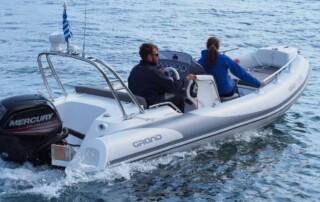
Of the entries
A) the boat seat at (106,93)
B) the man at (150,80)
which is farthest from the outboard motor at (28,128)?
the man at (150,80)

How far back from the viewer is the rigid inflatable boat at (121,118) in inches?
243

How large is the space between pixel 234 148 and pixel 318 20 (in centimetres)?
1105

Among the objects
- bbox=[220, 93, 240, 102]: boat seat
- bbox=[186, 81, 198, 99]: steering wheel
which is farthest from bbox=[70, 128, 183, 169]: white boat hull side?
bbox=[220, 93, 240, 102]: boat seat

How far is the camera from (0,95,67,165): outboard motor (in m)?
6.05

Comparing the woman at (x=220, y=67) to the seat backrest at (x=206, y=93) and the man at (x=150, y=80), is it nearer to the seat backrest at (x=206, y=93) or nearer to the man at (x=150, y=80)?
the seat backrest at (x=206, y=93)

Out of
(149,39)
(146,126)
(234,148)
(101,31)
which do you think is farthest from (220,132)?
(101,31)

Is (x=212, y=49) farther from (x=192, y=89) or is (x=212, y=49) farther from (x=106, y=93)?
(x=106, y=93)

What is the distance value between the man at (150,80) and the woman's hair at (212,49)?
30.9 inches

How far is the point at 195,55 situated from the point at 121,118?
743 centimetres

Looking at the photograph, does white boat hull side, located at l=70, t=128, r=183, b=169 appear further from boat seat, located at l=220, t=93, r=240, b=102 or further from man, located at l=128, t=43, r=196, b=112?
boat seat, located at l=220, t=93, r=240, b=102

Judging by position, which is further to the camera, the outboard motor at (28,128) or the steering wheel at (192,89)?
the steering wheel at (192,89)

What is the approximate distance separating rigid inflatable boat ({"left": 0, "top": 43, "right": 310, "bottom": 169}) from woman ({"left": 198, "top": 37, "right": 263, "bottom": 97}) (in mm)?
159

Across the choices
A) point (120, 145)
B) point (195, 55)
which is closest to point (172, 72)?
point (120, 145)

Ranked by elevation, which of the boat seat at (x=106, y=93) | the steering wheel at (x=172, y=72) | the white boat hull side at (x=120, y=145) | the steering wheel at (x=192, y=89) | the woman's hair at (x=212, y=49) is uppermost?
the woman's hair at (x=212, y=49)
